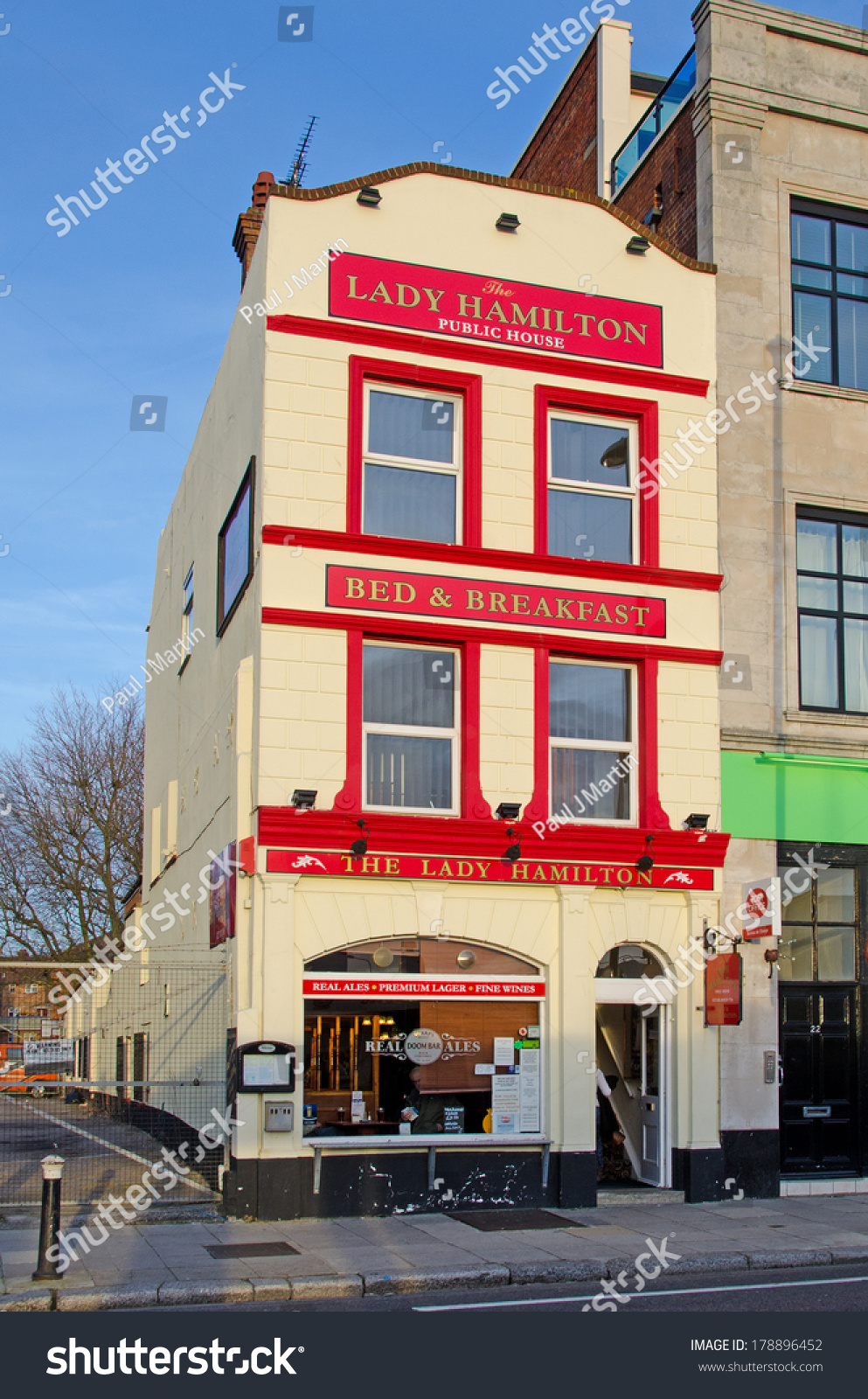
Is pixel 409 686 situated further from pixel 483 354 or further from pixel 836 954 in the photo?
pixel 836 954

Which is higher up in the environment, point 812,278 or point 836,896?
point 812,278

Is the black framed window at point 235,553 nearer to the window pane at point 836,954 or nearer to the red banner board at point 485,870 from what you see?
the red banner board at point 485,870

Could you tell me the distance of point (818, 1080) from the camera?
1742 cm

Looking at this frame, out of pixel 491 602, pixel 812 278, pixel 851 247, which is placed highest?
pixel 851 247

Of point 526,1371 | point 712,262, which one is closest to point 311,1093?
point 526,1371

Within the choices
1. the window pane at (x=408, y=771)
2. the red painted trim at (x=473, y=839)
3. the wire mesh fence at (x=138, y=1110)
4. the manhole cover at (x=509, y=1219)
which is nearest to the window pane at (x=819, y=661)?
the red painted trim at (x=473, y=839)

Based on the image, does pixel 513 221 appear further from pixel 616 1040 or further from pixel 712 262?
pixel 616 1040

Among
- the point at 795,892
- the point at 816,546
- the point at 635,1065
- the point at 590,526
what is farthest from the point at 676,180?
the point at 635,1065

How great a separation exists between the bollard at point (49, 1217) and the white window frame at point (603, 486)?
30.5 feet

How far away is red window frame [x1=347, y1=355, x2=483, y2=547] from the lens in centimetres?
1620

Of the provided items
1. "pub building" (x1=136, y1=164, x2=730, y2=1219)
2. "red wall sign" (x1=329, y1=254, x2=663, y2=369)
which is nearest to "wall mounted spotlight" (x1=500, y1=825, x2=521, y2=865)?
"pub building" (x1=136, y1=164, x2=730, y2=1219)

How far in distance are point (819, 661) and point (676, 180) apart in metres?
7.39

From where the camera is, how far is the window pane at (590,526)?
17.3 metres

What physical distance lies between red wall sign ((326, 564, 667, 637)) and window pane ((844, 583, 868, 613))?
3189 millimetres
